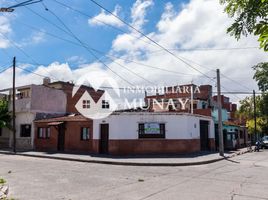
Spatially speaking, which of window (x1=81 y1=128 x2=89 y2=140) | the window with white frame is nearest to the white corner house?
the window with white frame

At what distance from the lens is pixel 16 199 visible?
341 inches

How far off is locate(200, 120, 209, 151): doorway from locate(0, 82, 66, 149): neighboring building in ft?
53.2

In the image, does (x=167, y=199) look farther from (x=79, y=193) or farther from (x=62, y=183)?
(x=62, y=183)

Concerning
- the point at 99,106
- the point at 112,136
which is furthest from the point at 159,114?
the point at 99,106

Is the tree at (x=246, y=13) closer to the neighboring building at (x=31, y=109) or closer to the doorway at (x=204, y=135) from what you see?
the doorway at (x=204, y=135)

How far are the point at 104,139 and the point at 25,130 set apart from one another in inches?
453

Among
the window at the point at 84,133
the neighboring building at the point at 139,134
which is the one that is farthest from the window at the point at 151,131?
the window at the point at 84,133

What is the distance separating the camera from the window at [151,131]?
23641mm

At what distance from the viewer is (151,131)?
2372 cm

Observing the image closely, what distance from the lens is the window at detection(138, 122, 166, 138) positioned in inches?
931

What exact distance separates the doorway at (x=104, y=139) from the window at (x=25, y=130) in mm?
10444

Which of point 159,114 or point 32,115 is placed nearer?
point 159,114

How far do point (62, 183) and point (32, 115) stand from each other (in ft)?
68.2

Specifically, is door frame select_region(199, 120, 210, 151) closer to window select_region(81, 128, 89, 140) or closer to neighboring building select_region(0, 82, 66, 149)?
window select_region(81, 128, 89, 140)
